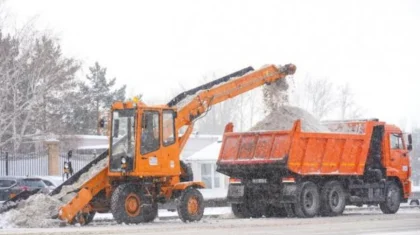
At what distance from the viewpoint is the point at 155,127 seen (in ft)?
78.7

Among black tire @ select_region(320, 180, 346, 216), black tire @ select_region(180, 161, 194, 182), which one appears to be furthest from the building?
black tire @ select_region(180, 161, 194, 182)

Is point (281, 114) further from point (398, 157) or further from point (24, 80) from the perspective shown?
point (24, 80)

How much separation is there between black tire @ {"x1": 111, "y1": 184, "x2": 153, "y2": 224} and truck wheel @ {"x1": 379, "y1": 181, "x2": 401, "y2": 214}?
9.29 meters

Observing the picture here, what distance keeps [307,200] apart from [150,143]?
221 inches

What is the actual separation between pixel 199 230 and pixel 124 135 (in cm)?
516

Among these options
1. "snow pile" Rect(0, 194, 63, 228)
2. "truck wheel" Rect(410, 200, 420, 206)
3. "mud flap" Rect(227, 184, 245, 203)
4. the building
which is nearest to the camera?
"snow pile" Rect(0, 194, 63, 228)

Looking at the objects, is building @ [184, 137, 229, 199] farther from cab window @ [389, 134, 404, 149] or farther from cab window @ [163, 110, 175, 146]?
cab window @ [163, 110, 175, 146]

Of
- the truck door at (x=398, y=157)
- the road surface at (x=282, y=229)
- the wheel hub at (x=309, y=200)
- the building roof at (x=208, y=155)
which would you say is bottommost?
the road surface at (x=282, y=229)

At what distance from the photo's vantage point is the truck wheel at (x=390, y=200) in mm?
29438

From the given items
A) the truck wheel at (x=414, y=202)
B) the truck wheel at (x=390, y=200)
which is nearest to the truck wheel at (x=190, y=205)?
the truck wheel at (x=390, y=200)

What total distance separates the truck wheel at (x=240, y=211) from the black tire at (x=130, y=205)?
4238 mm

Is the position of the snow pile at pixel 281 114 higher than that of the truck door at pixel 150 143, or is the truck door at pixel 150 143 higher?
the snow pile at pixel 281 114

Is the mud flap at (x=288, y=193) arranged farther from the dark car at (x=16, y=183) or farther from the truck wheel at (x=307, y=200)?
the dark car at (x=16, y=183)

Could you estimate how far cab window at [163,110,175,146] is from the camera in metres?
24.2
